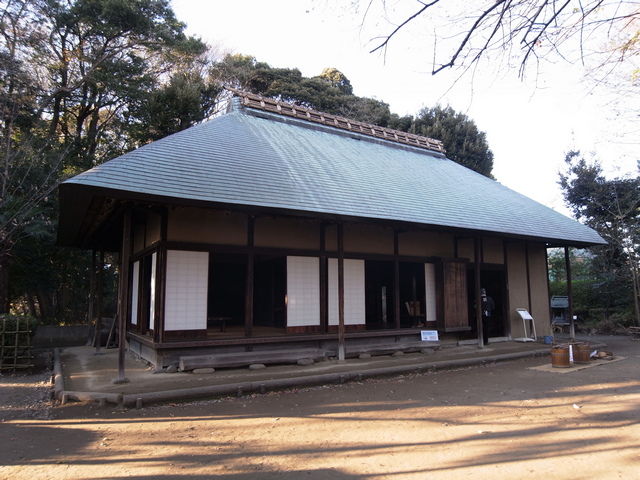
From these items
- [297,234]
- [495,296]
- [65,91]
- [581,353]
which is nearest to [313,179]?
[297,234]

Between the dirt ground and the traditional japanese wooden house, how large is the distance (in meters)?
2.01

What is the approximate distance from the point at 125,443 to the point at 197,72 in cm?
2262

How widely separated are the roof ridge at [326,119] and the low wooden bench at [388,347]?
7190 millimetres

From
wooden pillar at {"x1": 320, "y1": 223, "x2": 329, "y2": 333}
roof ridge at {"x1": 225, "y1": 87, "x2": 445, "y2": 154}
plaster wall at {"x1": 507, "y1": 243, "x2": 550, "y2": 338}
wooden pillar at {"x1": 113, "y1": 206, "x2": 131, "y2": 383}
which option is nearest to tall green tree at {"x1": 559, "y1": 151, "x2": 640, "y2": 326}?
plaster wall at {"x1": 507, "y1": 243, "x2": 550, "y2": 338}

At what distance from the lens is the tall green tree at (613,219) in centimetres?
1692

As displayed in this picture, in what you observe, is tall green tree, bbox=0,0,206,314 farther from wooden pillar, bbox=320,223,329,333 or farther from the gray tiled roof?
wooden pillar, bbox=320,223,329,333

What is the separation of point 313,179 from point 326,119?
511cm

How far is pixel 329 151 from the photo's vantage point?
1170cm

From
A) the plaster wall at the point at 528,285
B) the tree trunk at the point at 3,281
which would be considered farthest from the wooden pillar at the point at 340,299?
the tree trunk at the point at 3,281

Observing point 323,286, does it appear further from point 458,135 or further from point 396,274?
point 458,135

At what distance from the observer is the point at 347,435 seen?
4707mm

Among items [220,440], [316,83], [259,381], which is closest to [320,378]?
[259,381]

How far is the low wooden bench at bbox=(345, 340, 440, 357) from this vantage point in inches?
377

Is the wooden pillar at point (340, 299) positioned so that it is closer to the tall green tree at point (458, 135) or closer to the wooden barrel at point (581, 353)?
the wooden barrel at point (581, 353)
